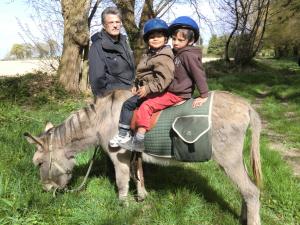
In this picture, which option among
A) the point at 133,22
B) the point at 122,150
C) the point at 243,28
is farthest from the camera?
the point at 243,28

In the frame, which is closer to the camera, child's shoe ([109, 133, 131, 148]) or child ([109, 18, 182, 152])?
child ([109, 18, 182, 152])

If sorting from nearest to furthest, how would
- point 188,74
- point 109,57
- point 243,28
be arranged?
point 188,74 < point 109,57 < point 243,28

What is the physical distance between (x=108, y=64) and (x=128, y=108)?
0.75 meters

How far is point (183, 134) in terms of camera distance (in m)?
4.14

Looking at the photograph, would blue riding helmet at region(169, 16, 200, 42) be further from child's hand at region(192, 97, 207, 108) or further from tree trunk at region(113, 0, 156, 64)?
tree trunk at region(113, 0, 156, 64)

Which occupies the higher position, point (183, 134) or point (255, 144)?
point (183, 134)

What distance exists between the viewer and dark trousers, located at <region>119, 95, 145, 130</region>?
14.5 feet

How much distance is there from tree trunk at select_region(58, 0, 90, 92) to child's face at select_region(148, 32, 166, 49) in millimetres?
7526

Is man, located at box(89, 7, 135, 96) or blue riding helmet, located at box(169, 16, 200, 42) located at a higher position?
blue riding helmet, located at box(169, 16, 200, 42)

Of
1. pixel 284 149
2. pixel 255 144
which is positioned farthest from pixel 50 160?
pixel 284 149

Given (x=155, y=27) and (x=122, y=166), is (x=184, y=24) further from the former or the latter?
(x=122, y=166)

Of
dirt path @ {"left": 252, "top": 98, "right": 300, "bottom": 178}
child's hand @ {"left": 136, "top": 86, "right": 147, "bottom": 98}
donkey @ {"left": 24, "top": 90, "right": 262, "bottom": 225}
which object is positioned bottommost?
dirt path @ {"left": 252, "top": 98, "right": 300, "bottom": 178}

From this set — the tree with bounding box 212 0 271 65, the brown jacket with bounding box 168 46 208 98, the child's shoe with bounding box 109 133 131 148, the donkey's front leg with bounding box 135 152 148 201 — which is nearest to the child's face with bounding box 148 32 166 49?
the brown jacket with bounding box 168 46 208 98

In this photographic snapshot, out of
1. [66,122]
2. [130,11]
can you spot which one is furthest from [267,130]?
[130,11]
